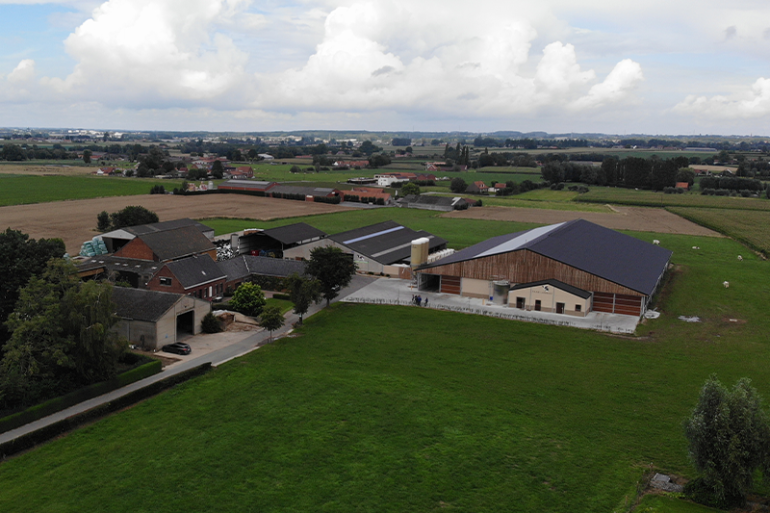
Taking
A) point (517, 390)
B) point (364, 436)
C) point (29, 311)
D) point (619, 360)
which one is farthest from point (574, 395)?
point (29, 311)

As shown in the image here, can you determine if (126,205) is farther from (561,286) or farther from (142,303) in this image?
(561,286)

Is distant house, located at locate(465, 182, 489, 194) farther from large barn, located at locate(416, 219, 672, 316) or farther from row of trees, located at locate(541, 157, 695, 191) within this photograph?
large barn, located at locate(416, 219, 672, 316)

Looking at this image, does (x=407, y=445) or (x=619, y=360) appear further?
(x=619, y=360)

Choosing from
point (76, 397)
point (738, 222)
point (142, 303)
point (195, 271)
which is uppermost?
point (738, 222)

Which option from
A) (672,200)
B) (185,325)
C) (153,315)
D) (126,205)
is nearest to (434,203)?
(672,200)

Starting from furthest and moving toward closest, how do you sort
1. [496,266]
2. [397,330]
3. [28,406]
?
[496,266], [397,330], [28,406]

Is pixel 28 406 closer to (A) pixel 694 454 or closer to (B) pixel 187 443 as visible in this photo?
(B) pixel 187 443

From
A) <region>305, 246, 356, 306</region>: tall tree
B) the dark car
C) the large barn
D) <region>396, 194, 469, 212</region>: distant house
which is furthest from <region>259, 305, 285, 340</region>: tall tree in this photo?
<region>396, 194, 469, 212</region>: distant house
